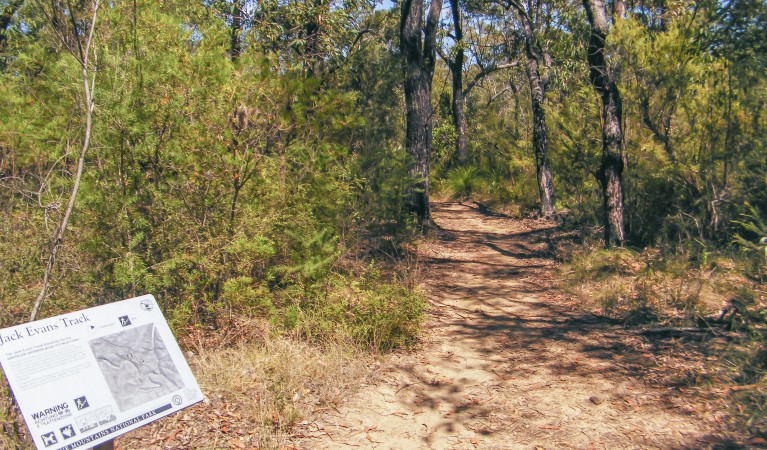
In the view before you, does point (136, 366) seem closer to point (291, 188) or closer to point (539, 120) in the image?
point (291, 188)

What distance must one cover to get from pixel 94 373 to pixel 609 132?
26.1ft

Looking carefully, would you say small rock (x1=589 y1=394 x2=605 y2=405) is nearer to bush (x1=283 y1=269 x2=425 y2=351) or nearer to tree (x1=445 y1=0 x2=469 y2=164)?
bush (x1=283 y1=269 x2=425 y2=351)

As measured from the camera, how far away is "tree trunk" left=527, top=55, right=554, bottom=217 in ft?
45.3

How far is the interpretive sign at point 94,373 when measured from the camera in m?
2.86

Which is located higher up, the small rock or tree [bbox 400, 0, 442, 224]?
tree [bbox 400, 0, 442, 224]

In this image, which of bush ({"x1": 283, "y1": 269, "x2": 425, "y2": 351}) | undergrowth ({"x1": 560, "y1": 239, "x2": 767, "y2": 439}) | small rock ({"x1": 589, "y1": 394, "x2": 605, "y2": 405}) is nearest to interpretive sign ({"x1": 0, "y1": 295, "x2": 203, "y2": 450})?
bush ({"x1": 283, "y1": 269, "x2": 425, "y2": 351})

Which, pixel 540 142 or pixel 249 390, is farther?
pixel 540 142

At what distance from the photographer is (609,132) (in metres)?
9.13

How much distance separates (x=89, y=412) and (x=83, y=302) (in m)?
2.84

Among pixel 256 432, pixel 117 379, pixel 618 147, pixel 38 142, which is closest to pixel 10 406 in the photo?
pixel 117 379

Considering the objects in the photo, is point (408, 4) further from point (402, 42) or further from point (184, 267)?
point (184, 267)

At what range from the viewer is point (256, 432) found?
4.46 metres

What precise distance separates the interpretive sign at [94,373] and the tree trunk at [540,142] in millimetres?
11476

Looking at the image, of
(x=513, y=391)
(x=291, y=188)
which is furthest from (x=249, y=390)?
(x=291, y=188)
